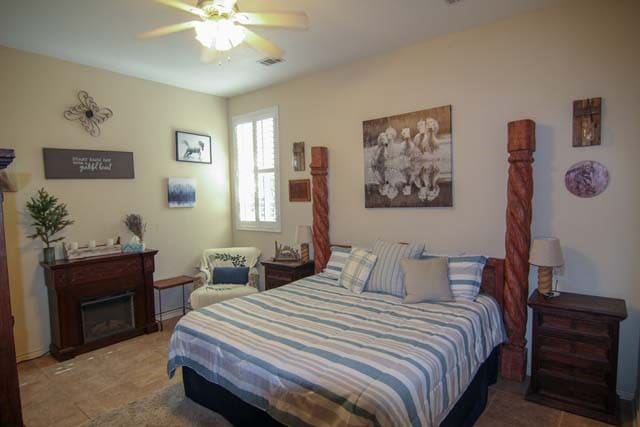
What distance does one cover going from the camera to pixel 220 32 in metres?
2.23

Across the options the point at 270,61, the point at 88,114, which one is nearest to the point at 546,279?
the point at 270,61

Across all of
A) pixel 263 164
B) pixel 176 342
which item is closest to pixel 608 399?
pixel 176 342

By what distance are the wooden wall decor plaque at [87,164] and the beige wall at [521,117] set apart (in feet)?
7.91

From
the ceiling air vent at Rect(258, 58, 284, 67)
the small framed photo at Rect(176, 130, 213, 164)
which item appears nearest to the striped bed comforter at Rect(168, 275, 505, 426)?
the ceiling air vent at Rect(258, 58, 284, 67)

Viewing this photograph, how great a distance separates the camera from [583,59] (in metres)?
2.64

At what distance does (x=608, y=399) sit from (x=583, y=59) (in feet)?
7.83

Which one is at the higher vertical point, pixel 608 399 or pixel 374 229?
pixel 374 229

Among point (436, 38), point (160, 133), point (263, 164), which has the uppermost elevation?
point (436, 38)

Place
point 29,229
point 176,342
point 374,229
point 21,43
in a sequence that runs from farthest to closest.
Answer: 1. point 374,229
2. point 29,229
3. point 21,43
4. point 176,342

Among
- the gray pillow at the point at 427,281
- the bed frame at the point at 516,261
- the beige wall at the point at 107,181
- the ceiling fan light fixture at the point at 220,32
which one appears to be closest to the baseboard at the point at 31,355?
the beige wall at the point at 107,181

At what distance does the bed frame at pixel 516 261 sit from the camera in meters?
2.73

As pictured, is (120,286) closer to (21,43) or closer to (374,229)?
(21,43)

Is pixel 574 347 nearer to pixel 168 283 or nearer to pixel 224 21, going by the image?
pixel 224 21

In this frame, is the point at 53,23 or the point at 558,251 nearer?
the point at 558,251
